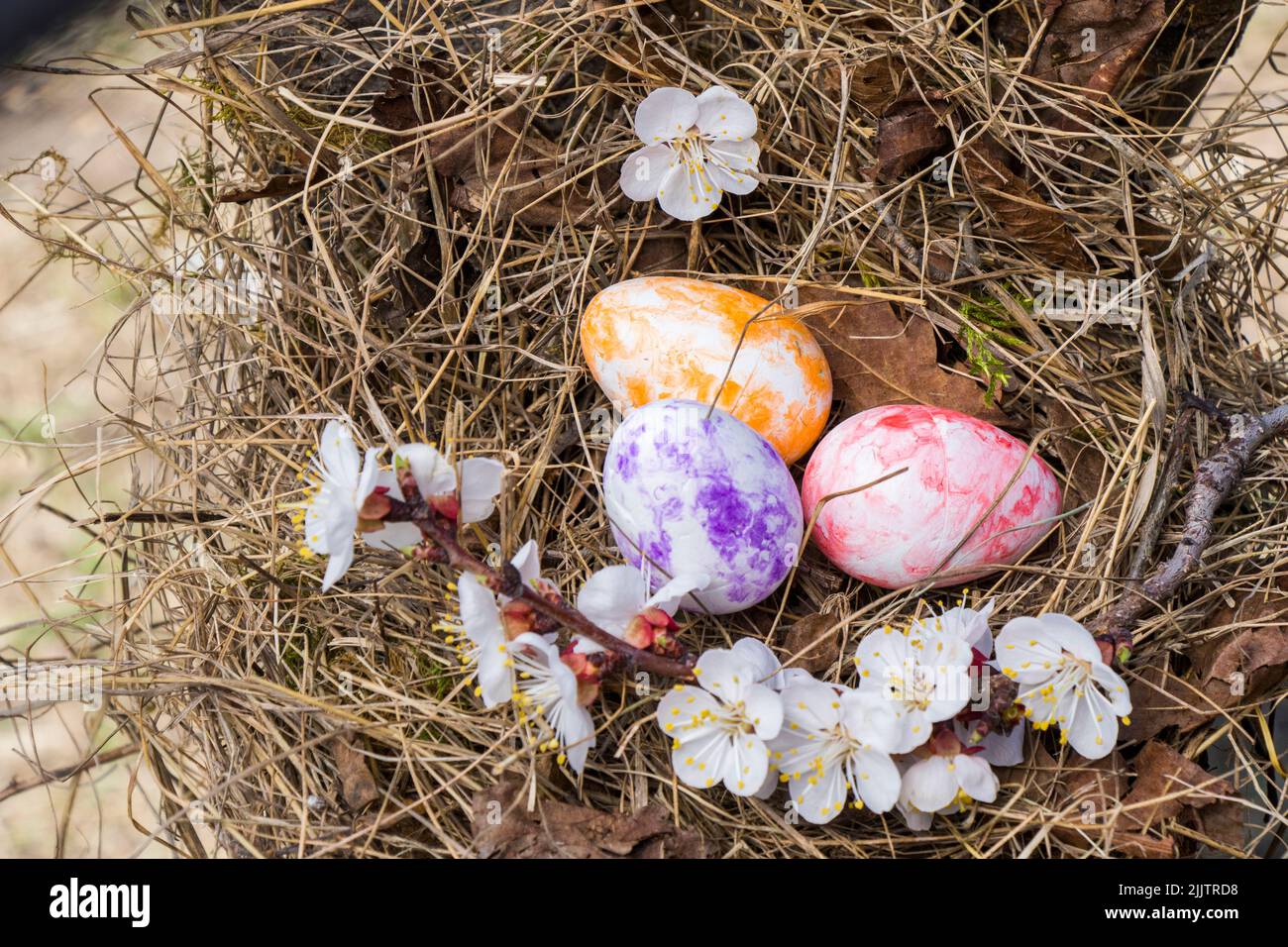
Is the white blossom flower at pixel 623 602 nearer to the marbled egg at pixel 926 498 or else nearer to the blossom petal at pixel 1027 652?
the marbled egg at pixel 926 498

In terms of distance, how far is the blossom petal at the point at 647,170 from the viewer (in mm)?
1871

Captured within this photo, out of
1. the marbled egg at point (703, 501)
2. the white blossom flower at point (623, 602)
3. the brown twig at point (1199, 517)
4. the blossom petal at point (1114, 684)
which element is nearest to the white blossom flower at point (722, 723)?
the white blossom flower at point (623, 602)

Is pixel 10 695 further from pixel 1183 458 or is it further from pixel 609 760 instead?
pixel 1183 458

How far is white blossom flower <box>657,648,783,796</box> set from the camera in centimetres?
138

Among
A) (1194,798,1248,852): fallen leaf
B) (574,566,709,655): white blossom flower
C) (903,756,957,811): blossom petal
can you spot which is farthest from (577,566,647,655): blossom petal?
(1194,798,1248,852): fallen leaf

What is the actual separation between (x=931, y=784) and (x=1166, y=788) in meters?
0.40

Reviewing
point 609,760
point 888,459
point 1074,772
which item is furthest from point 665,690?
point 1074,772

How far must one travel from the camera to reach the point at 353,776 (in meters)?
1.56

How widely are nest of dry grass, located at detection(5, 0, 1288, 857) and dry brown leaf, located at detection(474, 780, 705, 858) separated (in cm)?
9

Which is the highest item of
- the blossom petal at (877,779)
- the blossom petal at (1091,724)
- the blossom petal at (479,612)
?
the blossom petal at (479,612)

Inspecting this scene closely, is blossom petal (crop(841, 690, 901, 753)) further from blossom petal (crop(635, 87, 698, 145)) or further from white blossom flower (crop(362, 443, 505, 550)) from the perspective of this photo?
blossom petal (crop(635, 87, 698, 145))

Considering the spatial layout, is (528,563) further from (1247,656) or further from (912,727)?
(1247,656)

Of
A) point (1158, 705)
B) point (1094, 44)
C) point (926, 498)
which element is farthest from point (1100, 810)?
point (1094, 44)

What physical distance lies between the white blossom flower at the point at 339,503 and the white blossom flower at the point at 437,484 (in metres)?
0.04
